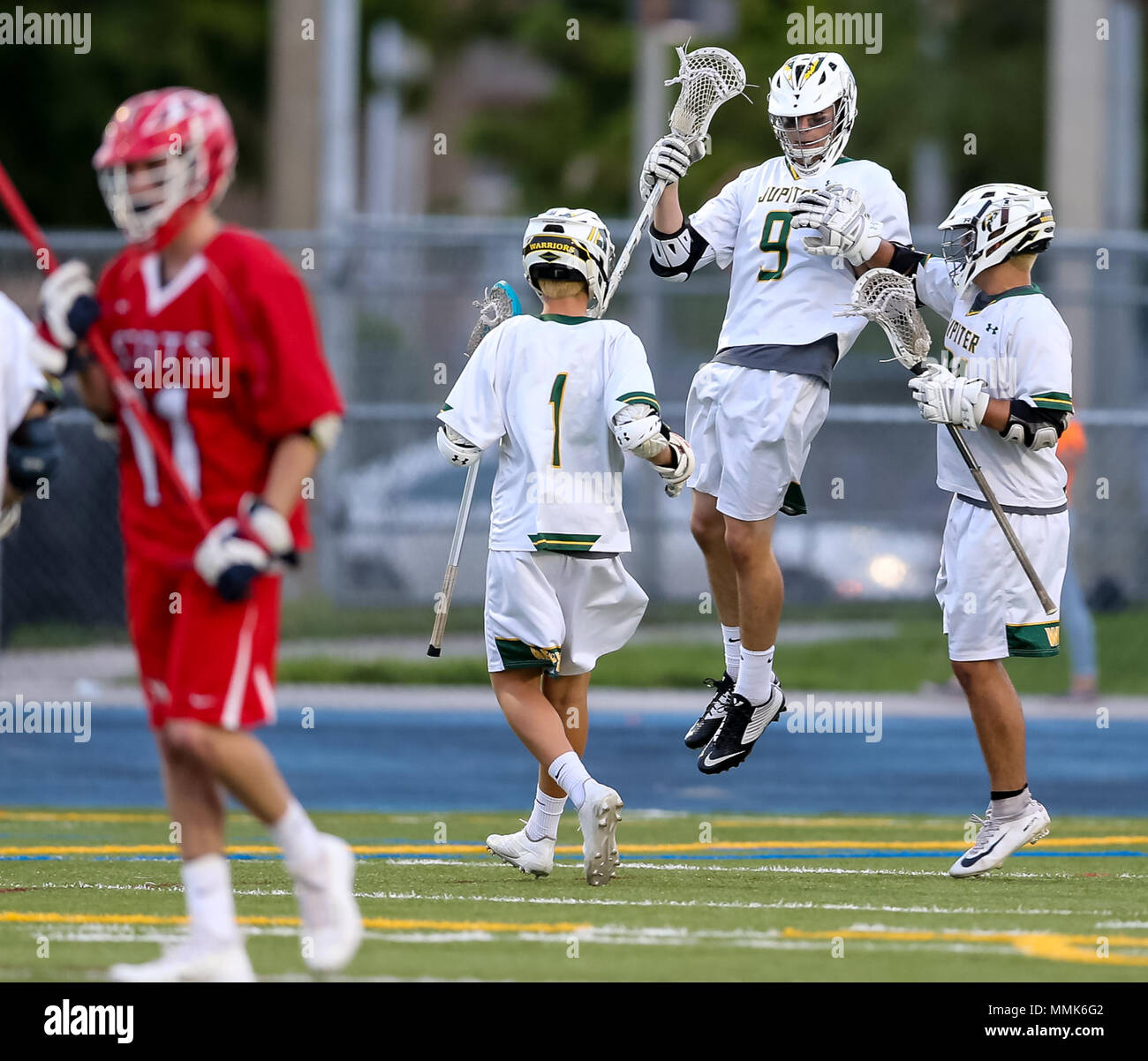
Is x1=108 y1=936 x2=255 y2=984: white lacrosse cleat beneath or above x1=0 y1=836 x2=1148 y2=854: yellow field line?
above

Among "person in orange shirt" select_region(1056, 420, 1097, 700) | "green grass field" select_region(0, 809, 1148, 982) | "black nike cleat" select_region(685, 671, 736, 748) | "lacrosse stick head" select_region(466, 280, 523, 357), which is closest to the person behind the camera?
"green grass field" select_region(0, 809, 1148, 982)

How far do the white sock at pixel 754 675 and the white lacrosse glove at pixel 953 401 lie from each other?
4.86 feet

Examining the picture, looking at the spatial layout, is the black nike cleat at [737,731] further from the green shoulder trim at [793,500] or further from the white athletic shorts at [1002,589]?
the white athletic shorts at [1002,589]

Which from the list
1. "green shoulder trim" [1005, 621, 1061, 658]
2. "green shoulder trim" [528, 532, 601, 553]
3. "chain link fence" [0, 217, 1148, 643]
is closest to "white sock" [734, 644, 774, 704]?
"green shoulder trim" [1005, 621, 1061, 658]

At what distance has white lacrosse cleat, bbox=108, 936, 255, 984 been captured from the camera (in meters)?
5.21

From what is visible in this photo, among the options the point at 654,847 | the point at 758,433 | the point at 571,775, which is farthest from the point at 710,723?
the point at 571,775

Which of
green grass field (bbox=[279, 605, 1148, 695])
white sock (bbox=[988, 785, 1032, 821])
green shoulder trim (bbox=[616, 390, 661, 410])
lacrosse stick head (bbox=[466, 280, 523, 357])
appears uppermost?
lacrosse stick head (bbox=[466, 280, 523, 357])

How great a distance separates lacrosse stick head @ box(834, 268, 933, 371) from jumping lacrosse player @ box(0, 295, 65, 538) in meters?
3.24

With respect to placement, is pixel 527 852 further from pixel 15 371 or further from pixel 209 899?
pixel 15 371

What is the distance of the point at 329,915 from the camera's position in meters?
5.40

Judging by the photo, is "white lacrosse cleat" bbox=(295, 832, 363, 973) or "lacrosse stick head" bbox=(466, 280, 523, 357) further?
"lacrosse stick head" bbox=(466, 280, 523, 357)

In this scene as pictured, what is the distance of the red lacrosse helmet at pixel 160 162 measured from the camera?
5.36m

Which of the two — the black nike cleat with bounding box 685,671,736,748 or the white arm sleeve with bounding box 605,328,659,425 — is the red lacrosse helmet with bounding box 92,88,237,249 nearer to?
the white arm sleeve with bounding box 605,328,659,425

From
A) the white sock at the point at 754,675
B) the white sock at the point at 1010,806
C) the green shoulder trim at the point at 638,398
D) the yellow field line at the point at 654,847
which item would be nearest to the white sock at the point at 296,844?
the green shoulder trim at the point at 638,398
